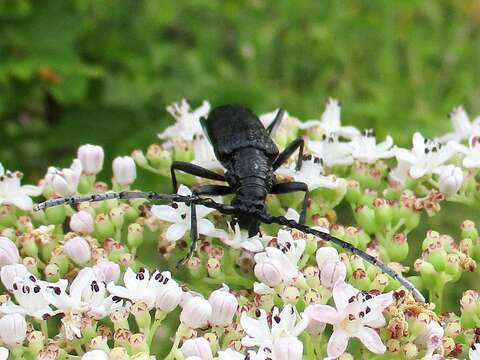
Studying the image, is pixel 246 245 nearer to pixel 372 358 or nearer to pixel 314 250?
pixel 314 250

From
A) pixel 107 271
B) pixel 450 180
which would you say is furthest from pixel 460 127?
pixel 107 271

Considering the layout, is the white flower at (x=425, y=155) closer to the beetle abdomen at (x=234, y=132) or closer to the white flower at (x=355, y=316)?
the beetle abdomen at (x=234, y=132)

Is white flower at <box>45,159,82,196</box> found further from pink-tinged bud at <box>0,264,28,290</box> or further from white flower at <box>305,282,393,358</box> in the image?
white flower at <box>305,282,393,358</box>

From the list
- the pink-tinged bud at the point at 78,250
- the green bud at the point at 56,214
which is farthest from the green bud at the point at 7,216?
→ the pink-tinged bud at the point at 78,250

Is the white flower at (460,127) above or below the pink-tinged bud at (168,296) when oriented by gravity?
above

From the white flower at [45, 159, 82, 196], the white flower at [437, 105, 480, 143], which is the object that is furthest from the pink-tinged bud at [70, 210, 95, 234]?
the white flower at [437, 105, 480, 143]

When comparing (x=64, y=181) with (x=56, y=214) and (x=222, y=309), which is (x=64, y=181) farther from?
(x=222, y=309)

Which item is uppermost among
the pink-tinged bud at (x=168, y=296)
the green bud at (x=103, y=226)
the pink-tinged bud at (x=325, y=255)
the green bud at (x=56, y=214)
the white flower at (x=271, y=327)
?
the green bud at (x=56, y=214)

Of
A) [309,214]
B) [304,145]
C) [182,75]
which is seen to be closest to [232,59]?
[182,75]
